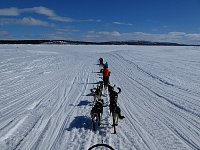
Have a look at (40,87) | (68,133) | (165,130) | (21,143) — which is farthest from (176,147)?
(40,87)

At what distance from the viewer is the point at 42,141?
7.58 m

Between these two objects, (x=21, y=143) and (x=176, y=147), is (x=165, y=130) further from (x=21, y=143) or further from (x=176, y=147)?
(x=21, y=143)

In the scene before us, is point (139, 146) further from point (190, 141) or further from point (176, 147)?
point (190, 141)

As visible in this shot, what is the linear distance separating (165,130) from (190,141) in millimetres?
992

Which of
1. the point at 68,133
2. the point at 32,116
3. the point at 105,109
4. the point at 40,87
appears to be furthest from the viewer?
the point at 40,87

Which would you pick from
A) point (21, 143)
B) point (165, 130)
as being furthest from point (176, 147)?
point (21, 143)

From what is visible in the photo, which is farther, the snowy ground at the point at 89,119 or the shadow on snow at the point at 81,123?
the shadow on snow at the point at 81,123

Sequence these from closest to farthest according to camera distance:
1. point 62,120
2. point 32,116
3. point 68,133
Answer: point 68,133
point 62,120
point 32,116

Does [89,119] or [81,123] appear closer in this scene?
[81,123]

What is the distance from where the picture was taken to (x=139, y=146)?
721 cm

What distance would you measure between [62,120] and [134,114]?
2523mm

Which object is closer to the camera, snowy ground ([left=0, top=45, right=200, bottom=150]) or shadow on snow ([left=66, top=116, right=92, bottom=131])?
snowy ground ([left=0, top=45, right=200, bottom=150])

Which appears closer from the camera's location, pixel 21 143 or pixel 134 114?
pixel 21 143

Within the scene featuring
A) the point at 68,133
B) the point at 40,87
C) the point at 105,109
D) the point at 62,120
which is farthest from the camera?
the point at 40,87
